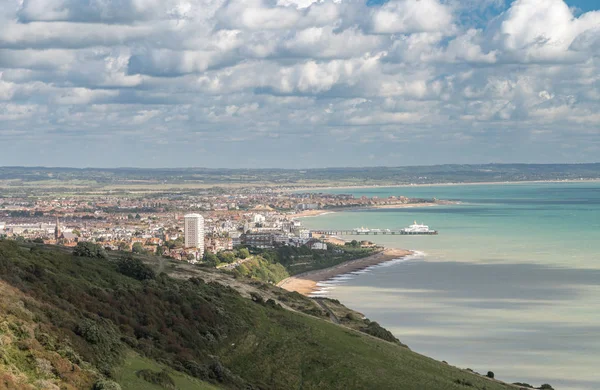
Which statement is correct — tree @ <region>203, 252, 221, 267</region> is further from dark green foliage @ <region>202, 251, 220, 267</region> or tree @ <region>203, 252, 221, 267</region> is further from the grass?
the grass

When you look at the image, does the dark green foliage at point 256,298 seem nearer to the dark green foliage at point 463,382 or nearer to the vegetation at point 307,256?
the dark green foliage at point 463,382

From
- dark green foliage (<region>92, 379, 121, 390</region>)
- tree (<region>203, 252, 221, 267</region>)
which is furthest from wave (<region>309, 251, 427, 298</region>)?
dark green foliage (<region>92, 379, 121, 390</region>)

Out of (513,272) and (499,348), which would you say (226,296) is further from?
(513,272)

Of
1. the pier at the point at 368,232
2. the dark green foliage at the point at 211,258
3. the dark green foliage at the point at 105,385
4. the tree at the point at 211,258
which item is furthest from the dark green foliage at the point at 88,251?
the pier at the point at 368,232

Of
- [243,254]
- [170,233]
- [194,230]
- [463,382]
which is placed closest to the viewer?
[463,382]

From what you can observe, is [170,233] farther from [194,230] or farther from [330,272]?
[330,272]

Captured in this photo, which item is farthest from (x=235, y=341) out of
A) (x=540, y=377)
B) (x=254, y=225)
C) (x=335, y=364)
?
(x=254, y=225)

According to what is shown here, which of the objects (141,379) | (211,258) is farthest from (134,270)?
(211,258)
